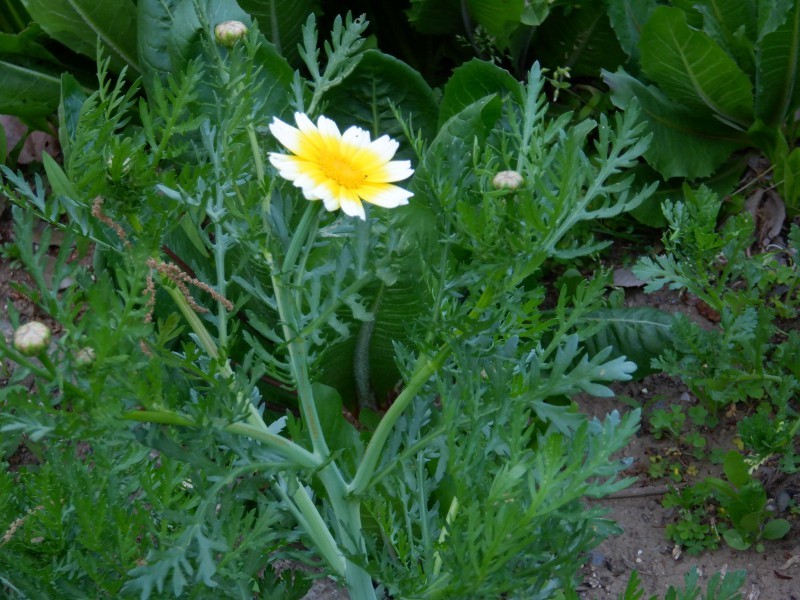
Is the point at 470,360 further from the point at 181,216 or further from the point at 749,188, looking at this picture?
the point at 749,188

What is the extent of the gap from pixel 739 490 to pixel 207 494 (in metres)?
1.25

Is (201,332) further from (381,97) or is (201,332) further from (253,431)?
(381,97)

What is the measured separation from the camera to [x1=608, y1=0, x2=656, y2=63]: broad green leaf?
98.0 inches

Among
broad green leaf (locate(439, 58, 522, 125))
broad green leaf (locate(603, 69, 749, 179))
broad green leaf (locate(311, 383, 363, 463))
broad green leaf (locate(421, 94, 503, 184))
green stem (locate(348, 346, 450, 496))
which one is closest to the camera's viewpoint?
green stem (locate(348, 346, 450, 496))

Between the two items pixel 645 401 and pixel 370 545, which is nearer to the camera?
pixel 370 545

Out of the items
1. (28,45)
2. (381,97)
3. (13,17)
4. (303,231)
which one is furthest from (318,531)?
(13,17)

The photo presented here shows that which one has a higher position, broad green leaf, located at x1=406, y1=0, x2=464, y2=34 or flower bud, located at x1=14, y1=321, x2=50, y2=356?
flower bud, located at x1=14, y1=321, x2=50, y2=356

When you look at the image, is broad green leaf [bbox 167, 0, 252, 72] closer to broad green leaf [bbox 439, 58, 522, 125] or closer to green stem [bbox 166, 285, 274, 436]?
broad green leaf [bbox 439, 58, 522, 125]

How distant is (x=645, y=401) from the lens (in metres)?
2.23

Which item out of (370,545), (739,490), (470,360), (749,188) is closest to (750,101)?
(749,188)

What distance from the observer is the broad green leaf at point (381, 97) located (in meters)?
2.21

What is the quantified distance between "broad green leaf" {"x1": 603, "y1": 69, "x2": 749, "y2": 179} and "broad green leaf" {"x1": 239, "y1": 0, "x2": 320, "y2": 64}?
0.88m

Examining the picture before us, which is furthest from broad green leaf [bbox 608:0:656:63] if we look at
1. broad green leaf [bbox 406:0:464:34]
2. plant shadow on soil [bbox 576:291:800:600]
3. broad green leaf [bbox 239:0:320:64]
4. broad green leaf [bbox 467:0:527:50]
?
plant shadow on soil [bbox 576:291:800:600]

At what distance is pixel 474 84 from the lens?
6.95 feet
